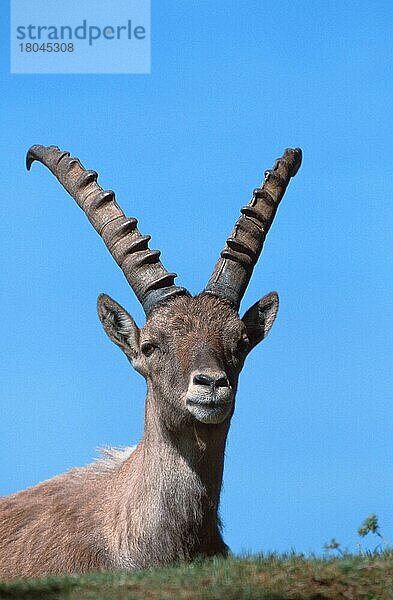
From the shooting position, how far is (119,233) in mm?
15023

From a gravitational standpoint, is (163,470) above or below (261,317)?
below

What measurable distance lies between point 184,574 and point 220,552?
8.52 ft

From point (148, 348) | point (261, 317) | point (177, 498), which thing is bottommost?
point (177, 498)

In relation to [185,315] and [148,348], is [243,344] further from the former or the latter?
[148,348]

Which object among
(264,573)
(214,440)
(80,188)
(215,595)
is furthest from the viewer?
(80,188)

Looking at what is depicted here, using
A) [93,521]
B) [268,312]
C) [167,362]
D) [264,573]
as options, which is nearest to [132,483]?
[93,521]

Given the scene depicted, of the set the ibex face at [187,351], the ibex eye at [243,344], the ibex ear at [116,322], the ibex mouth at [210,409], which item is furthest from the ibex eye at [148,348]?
the ibex mouth at [210,409]

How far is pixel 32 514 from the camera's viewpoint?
14.9 metres

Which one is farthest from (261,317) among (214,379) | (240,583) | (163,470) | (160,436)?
(240,583)

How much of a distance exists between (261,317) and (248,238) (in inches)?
37.7

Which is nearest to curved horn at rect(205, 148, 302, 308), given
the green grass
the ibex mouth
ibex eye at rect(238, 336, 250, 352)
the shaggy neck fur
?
ibex eye at rect(238, 336, 250, 352)

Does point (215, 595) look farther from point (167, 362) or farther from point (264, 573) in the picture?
point (167, 362)

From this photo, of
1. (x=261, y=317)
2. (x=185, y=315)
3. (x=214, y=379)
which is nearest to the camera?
(x=214, y=379)

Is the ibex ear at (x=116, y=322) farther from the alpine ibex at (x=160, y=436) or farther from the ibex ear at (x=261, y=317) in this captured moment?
the ibex ear at (x=261, y=317)
